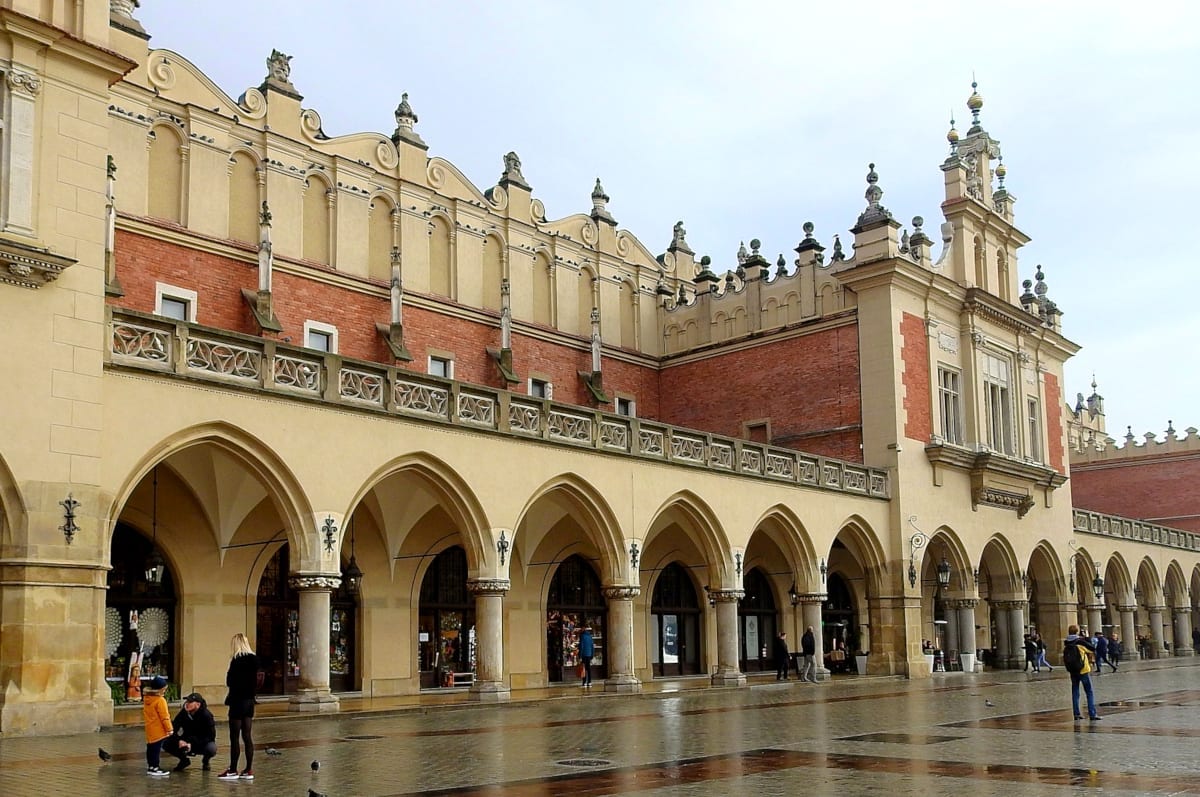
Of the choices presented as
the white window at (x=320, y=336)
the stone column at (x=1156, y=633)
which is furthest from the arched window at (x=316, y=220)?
the stone column at (x=1156, y=633)

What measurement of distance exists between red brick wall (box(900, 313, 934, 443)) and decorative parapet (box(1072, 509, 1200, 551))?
11.8 m

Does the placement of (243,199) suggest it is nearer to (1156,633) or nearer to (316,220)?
(316,220)

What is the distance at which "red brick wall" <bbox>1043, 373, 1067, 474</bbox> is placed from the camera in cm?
4153

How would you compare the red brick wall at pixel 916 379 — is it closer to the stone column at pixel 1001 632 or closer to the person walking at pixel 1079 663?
the stone column at pixel 1001 632

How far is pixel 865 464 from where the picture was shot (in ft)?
108

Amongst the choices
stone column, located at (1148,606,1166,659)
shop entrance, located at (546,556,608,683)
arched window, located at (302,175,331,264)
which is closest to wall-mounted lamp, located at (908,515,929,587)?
shop entrance, located at (546,556,608,683)

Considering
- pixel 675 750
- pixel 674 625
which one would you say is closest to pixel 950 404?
pixel 674 625

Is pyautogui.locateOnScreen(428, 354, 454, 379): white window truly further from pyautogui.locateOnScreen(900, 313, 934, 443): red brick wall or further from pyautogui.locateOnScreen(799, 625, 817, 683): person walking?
pyautogui.locateOnScreen(900, 313, 934, 443): red brick wall

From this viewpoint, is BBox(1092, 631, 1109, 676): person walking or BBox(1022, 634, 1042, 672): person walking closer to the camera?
BBox(1092, 631, 1109, 676): person walking

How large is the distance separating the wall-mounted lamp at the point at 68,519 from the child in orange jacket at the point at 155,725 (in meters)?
4.65

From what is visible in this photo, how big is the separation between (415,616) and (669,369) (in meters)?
13.6

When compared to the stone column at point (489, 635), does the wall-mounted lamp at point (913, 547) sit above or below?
above

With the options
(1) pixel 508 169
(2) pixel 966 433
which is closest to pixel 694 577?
(2) pixel 966 433

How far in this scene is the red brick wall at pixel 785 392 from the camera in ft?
111
